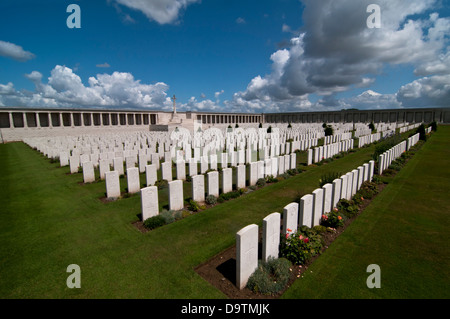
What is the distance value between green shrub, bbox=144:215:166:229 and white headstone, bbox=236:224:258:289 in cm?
312

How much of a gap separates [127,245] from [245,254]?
3.05m

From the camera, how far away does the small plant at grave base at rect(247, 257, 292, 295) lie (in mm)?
3900

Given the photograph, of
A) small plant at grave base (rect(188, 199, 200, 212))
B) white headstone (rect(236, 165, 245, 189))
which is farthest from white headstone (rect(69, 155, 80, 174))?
white headstone (rect(236, 165, 245, 189))

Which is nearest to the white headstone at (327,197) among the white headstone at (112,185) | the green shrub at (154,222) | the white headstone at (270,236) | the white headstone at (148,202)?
the white headstone at (270,236)

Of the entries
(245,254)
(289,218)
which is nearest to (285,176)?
(289,218)

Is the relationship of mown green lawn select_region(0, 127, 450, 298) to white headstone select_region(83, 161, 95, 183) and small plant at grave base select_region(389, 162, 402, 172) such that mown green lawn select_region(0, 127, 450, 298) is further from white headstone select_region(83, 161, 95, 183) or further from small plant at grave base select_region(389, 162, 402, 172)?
small plant at grave base select_region(389, 162, 402, 172)

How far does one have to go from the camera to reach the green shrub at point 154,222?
6160 mm

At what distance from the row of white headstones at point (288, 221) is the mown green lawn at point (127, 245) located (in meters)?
0.74

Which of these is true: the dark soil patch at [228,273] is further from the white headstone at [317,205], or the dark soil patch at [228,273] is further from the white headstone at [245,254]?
the white headstone at [317,205]

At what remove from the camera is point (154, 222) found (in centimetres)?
Answer: 621

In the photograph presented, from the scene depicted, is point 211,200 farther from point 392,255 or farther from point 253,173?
point 392,255

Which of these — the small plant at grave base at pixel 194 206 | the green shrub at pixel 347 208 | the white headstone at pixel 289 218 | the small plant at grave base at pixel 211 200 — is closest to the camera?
the white headstone at pixel 289 218

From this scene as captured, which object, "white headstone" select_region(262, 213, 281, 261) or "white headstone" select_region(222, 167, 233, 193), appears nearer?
"white headstone" select_region(262, 213, 281, 261)

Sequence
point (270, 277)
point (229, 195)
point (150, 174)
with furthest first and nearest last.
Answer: point (150, 174), point (229, 195), point (270, 277)
